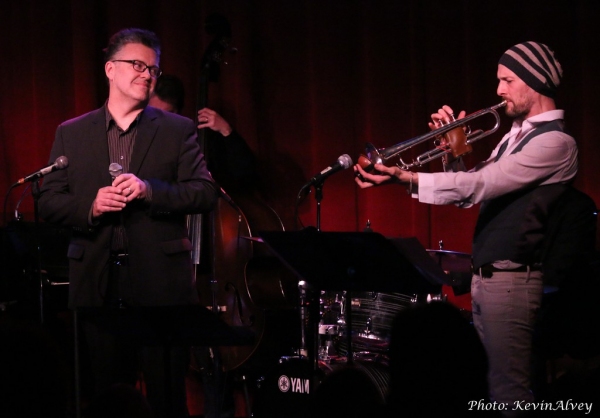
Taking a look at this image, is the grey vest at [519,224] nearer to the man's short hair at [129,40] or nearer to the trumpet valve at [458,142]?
the trumpet valve at [458,142]

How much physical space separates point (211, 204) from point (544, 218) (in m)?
1.47

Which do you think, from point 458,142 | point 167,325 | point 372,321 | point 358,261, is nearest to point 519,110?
point 458,142

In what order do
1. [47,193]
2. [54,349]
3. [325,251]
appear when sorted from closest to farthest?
1. [54,349]
2. [325,251]
3. [47,193]

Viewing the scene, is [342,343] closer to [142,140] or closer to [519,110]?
[519,110]

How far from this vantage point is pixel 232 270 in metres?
4.61

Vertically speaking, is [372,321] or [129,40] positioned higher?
[129,40]

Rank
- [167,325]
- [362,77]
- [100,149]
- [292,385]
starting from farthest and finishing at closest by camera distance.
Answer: [362,77], [292,385], [100,149], [167,325]

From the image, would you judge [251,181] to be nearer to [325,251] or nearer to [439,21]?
[439,21]

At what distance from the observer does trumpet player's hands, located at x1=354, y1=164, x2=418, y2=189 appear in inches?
133

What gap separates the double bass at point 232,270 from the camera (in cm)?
454

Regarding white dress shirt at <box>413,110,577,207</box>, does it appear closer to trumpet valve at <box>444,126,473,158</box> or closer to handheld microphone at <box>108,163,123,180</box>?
trumpet valve at <box>444,126,473,158</box>

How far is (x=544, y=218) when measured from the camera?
3359 mm

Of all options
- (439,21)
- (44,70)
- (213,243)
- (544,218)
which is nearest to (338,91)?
(439,21)

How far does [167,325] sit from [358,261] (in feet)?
2.66
